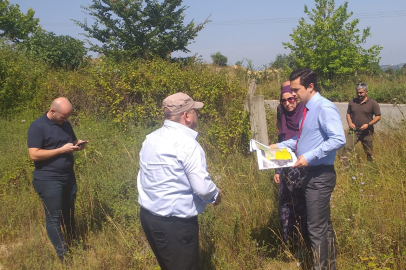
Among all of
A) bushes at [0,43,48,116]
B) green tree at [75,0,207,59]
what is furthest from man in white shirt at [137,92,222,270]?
green tree at [75,0,207,59]

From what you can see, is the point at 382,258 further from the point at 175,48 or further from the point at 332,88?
the point at 332,88

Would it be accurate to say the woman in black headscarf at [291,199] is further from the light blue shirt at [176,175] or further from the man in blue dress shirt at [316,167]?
the light blue shirt at [176,175]

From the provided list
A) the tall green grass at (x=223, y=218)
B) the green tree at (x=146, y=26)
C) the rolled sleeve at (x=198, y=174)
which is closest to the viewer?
the rolled sleeve at (x=198, y=174)

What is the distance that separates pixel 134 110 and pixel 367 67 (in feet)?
58.3

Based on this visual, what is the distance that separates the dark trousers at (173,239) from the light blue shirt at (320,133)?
1.07 metres

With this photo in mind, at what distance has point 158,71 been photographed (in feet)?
23.5

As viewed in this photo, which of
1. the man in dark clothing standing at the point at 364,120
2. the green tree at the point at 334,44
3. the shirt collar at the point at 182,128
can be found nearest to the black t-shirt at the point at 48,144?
the shirt collar at the point at 182,128

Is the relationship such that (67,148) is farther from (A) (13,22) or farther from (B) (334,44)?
(A) (13,22)

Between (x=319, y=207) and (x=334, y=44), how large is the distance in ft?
63.6

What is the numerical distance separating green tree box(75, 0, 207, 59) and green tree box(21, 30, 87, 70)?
91cm

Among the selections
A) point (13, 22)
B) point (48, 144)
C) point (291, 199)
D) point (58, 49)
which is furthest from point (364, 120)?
point (13, 22)

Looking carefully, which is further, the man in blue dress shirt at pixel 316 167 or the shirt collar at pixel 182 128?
the man in blue dress shirt at pixel 316 167

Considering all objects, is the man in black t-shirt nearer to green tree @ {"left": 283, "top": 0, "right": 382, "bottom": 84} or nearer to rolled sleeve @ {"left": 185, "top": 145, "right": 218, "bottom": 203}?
rolled sleeve @ {"left": 185, "top": 145, "right": 218, "bottom": 203}

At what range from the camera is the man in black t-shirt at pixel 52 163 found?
359 centimetres
